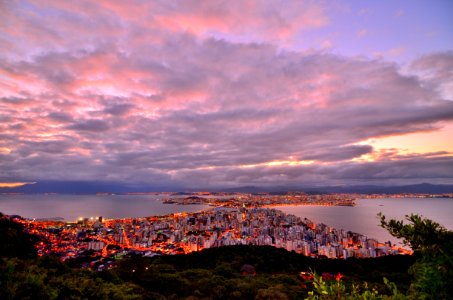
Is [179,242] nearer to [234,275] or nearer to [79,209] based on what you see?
[234,275]

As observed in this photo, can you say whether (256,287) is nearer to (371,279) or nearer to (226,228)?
(371,279)

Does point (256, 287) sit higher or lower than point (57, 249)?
higher

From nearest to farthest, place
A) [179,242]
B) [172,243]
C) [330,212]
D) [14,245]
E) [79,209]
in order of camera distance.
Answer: [14,245] → [172,243] → [179,242] → [79,209] → [330,212]

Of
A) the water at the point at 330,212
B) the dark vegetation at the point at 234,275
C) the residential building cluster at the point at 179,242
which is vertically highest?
the dark vegetation at the point at 234,275

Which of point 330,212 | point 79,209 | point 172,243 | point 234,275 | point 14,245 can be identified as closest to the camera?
point 14,245

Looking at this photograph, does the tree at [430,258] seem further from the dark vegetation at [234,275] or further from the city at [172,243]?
the city at [172,243]

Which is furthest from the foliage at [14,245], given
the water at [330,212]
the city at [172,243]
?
the water at [330,212]

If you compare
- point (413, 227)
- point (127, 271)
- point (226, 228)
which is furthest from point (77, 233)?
point (413, 227)

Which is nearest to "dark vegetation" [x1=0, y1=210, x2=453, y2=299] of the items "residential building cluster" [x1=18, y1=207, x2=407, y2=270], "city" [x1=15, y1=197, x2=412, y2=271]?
"city" [x1=15, y1=197, x2=412, y2=271]

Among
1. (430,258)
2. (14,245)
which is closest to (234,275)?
(14,245)
